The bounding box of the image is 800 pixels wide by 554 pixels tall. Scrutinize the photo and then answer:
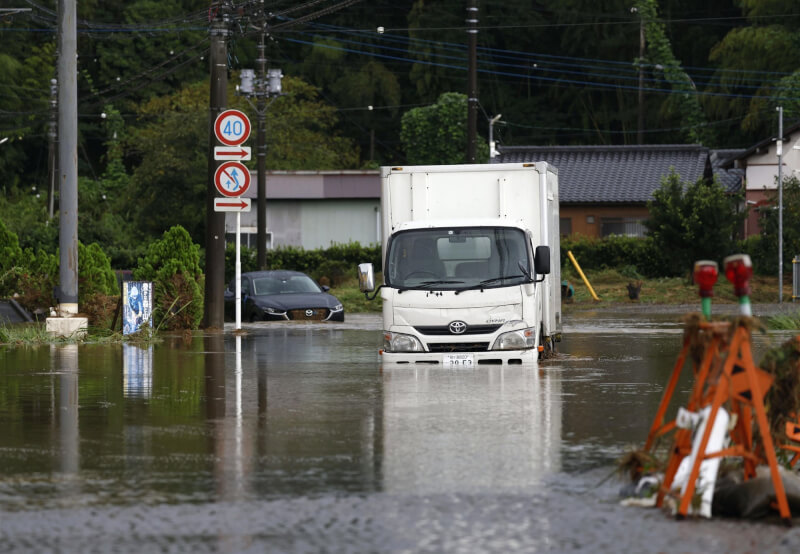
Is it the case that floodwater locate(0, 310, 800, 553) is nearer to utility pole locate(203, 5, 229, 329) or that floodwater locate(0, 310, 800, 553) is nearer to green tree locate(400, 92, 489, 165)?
utility pole locate(203, 5, 229, 329)

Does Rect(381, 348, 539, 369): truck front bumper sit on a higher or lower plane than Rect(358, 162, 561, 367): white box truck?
lower

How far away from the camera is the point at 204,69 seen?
76.9 metres

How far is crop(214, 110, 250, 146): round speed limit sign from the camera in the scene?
2536 cm

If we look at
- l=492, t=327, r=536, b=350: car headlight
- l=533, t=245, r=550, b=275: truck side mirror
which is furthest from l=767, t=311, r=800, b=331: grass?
l=492, t=327, r=536, b=350: car headlight

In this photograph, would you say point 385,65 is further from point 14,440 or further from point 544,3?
point 14,440

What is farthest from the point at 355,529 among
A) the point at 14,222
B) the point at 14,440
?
the point at 14,222

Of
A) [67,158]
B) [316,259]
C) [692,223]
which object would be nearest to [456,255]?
[67,158]

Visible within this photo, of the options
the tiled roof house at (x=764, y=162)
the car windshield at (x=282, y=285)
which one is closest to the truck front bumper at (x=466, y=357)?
the car windshield at (x=282, y=285)

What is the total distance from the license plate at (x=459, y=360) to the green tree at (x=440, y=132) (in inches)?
2040

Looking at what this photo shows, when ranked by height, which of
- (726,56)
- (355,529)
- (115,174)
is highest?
(726,56)

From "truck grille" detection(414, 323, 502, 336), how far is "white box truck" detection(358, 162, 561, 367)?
0.04 ft

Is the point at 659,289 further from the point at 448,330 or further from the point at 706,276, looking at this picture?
the point at 706,276

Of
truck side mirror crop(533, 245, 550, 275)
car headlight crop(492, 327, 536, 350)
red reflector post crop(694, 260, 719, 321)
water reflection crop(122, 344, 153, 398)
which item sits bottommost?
water reflection crop(122, 344, 153, 398)

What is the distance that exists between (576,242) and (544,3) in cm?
3168
